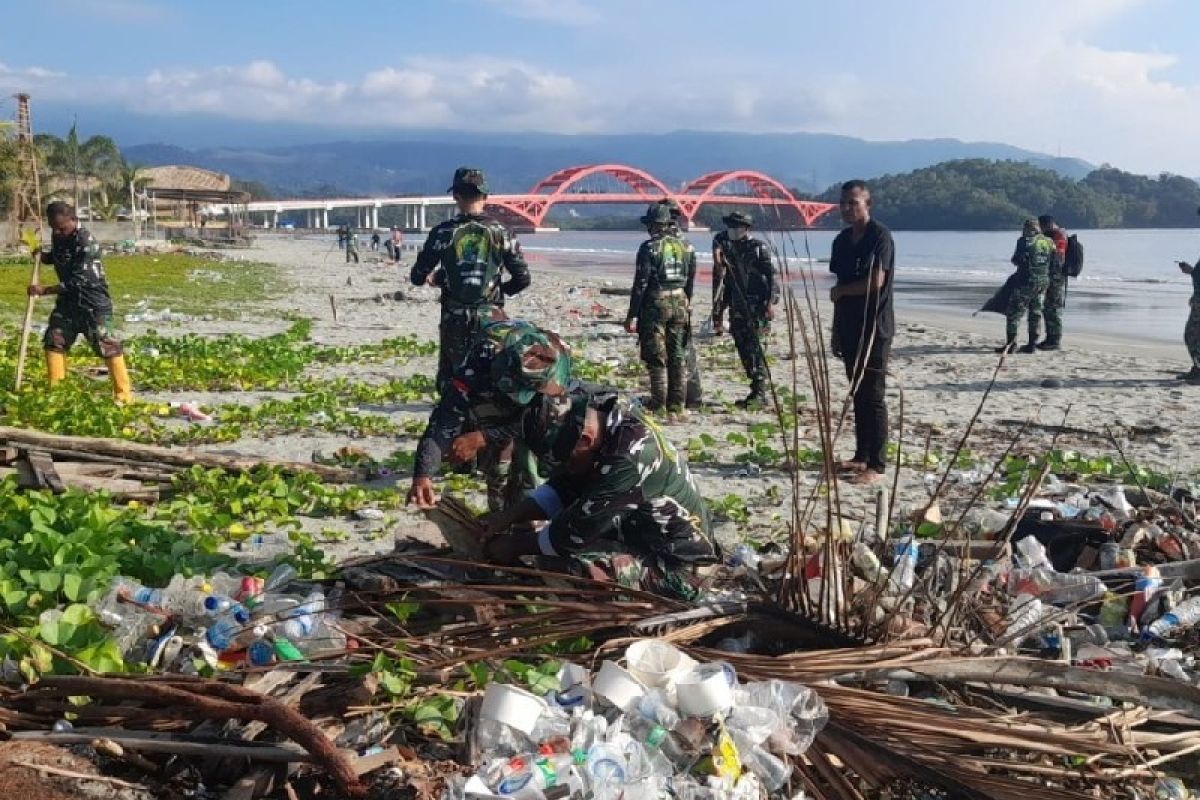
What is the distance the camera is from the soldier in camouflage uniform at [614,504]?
413cm

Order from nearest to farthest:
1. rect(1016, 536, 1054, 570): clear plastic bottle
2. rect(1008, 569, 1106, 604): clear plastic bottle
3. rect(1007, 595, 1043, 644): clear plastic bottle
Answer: rect(1007, 595, 1043, 644): clear plastic bottle → rect(1008, 569, 1106, 604): clear plastic bottle → rect(1016, 536, 1054, 570): clear plastic bottle

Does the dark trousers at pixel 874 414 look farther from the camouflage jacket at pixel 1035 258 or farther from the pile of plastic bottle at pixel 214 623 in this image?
the camouflage jacket at pixel 1035 258

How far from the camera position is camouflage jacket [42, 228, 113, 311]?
966 centimetres

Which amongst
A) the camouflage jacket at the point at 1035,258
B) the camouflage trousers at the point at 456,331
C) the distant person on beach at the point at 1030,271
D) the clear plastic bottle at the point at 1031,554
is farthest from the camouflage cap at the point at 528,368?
the camouflage jacket at the point at 1035,258

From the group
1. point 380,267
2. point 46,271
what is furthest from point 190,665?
point 380,267

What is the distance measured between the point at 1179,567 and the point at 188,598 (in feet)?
14.4

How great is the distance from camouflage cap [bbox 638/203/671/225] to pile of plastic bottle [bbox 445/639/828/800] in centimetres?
724

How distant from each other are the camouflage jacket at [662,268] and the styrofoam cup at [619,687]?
6.92 metres

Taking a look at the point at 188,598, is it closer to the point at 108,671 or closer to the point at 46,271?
the point at 108,671

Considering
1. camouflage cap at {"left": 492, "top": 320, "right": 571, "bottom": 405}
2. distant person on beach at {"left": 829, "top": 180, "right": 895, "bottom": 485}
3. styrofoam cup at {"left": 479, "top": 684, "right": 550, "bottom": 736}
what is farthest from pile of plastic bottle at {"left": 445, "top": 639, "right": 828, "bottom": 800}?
distant person on beach at {"left": 829, "top": 180, "right": 895, "bottom": 485}

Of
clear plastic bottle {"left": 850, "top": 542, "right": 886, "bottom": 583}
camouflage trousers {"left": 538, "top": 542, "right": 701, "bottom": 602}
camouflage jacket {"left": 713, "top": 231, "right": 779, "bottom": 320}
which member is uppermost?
camouflage jacket {"left": 713, "top": 231, "right": 779, "bottom": 320}

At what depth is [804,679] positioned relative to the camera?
11.7 ft

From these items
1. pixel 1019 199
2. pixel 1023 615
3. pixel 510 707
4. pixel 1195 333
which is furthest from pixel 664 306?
pixel 1019 199

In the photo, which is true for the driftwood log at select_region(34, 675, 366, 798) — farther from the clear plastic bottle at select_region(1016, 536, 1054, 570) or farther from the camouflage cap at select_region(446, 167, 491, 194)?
the camouflage cap at select_region(446, 167, 491, 194)
